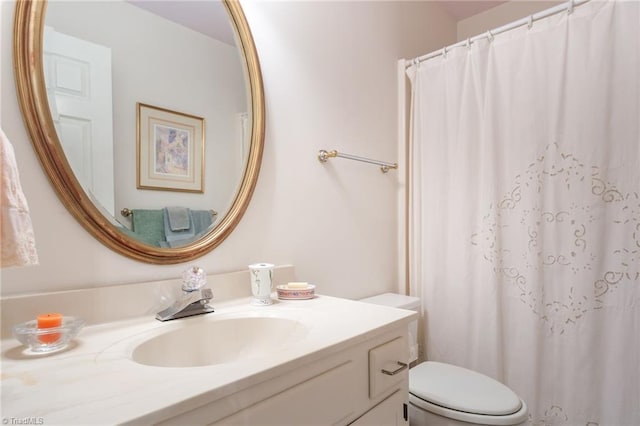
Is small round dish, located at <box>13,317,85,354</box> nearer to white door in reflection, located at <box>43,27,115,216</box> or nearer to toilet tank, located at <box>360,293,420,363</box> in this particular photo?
white door in reflection, located at <box>43,27,115,216</box>

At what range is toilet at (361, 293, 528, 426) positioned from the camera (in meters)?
1.11

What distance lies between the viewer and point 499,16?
2.29 meters

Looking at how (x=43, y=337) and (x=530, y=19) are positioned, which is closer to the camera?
(x=43, y=337)

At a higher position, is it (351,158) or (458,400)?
(351,158)

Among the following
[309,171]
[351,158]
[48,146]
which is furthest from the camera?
Result: [351,158]

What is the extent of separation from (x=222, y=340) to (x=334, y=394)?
1.14 feet

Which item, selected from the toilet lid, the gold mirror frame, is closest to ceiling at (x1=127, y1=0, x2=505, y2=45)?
the gold mirror frame

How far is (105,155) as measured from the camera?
91 centimetres

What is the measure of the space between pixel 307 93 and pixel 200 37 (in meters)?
0.46

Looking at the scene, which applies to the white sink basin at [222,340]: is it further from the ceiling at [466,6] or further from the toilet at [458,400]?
the ceiling at [466,6]

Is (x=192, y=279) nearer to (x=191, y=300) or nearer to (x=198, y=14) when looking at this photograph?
(x=191, y=300)

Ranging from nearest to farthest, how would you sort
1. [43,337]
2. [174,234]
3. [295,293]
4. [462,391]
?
[43,337], [174,234], [295,293], [462,391]

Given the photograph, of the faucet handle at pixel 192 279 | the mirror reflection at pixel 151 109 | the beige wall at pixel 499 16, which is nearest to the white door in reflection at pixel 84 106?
the mirror reflection at pixel 151 109

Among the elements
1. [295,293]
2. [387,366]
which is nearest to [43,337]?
[295,293]
